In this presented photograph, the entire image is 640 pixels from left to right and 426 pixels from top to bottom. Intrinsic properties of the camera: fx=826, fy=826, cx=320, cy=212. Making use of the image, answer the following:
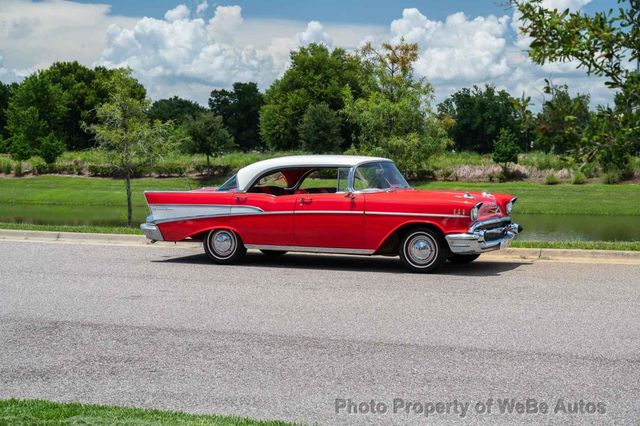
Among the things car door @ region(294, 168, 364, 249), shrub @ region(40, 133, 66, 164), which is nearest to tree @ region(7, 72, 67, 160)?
shrub @ region(40, 133, 66, 164)

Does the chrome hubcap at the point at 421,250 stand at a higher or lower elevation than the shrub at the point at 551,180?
lower

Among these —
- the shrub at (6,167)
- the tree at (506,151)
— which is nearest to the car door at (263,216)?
the tree at (506,151)

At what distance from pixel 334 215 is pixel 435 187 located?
3030 centimetres

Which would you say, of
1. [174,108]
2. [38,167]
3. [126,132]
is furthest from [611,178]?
[174,108]

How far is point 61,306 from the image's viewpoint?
927 centimetres

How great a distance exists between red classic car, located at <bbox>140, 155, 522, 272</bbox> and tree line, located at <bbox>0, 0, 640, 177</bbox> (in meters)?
1.88

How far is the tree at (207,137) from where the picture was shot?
52.7m

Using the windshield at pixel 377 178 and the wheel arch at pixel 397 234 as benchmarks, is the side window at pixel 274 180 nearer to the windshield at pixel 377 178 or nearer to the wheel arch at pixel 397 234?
the windshield at pixel 377 178

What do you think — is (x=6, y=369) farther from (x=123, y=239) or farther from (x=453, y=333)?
(x=123, y=239)

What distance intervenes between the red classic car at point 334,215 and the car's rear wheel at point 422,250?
14 millimetres

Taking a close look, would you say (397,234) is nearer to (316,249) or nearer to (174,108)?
(316,249)

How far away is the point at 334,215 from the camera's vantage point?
11945mm

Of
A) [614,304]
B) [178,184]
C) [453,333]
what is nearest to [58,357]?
[453,333]

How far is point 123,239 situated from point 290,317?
825 centimetres
